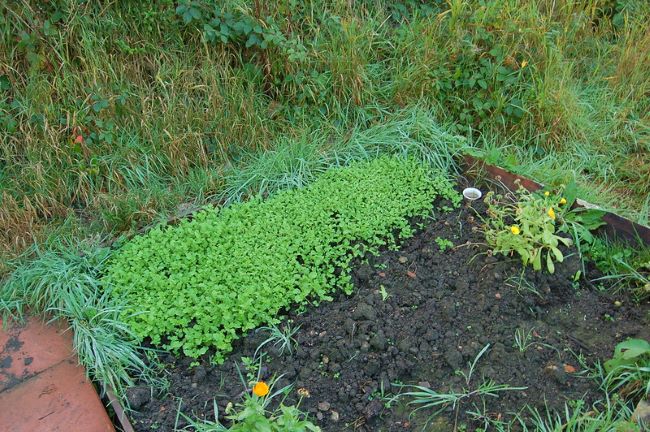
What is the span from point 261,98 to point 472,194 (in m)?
1.79

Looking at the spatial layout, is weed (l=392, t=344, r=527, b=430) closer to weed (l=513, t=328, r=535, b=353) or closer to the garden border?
weed (l=513, t=328, r=535, b=353)

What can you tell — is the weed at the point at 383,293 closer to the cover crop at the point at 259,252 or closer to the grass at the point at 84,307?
the cover crop at the point at 259,252

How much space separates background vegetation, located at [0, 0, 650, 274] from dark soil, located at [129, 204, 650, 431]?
41.3 inches

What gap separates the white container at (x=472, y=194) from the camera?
12.3 ft

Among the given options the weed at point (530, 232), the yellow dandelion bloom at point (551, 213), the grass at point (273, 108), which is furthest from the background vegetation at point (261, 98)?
the yellow dandelion bloom at point (551, 213)

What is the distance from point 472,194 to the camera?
148 inches

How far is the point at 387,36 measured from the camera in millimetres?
4652

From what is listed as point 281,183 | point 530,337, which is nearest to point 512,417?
point 530,337

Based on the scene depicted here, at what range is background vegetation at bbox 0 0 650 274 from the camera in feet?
12.1

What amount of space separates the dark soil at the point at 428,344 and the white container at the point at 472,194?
19.5 inches

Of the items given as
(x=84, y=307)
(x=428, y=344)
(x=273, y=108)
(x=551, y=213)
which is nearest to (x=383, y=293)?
(x=428, y=344)

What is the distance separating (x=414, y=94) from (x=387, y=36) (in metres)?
0.64

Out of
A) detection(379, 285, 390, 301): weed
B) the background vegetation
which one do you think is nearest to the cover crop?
detection(379, 285, 390, 301): weed

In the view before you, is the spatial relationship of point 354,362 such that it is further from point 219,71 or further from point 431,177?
point 219,71
